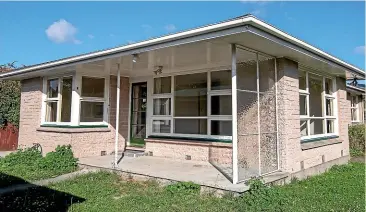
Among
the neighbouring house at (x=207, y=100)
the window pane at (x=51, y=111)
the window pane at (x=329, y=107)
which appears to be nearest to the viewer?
the neighbouring house at (x=207, y=100)

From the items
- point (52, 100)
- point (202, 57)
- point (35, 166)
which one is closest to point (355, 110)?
point (202, 57)

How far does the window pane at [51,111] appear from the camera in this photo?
31.3ft

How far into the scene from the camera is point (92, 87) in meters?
9.48

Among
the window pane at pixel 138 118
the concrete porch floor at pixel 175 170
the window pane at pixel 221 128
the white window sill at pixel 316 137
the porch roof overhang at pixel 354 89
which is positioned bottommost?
the concrete porch floor at pixel 175 170

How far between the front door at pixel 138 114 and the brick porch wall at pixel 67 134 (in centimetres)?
24

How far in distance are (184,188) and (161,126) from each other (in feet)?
13.8

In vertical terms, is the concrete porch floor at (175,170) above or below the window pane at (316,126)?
below

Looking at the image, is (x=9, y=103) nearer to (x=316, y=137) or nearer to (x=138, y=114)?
(x=138, y=114)

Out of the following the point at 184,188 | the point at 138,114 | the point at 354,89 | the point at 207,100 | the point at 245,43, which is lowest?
the point at 184,188

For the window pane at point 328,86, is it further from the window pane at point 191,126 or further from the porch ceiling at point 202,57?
the window pane at point 191,126

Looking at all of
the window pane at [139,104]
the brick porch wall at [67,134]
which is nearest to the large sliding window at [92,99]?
the brick porch wall at [67,134]

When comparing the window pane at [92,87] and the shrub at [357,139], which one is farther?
the shrub at [357,139]

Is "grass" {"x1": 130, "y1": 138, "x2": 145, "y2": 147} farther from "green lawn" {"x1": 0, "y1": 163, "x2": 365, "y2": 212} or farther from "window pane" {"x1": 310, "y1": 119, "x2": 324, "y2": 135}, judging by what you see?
"window pane" {"x1": 310, "y1": 119, "x2": 324, "y2": 135}

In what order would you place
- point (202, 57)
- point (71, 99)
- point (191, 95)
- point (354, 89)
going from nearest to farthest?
point (202, 57), point (191, 95), point (71, 99), point (354, 89)
